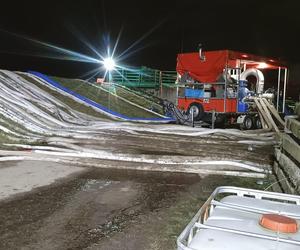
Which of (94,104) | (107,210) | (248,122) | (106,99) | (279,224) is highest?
(106,99)

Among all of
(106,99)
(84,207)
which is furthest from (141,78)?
(84,207)

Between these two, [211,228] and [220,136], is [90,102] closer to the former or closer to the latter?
[220,136]

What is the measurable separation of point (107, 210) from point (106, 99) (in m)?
14.4

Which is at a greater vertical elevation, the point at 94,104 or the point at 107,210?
the point at 94,104

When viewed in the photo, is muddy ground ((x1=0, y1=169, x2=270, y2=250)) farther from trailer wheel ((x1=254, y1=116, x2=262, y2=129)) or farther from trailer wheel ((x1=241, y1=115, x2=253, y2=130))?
trailer wheel ((x1=254, y1=116, x2=262, y2=129))

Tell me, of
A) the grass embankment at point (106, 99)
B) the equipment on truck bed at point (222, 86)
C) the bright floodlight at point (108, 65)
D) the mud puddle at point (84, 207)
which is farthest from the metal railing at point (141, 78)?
the mud puddle at point (84, 207)

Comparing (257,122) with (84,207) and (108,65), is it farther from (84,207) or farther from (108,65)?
(108,65)

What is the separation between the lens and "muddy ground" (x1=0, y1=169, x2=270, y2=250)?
413 centimetres

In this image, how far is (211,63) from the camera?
14.7 meters

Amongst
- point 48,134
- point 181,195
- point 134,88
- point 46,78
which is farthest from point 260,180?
point 134,88

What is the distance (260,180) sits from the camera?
270 inches

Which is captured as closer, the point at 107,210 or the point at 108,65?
the point at 107,210

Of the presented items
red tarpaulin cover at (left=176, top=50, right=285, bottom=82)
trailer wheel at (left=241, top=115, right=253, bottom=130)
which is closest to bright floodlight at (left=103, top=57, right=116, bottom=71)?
red tarpaulin cover at (left=176, top=50, right=285, bottom=82)

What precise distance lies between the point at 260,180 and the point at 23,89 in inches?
459
